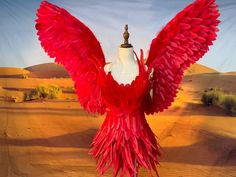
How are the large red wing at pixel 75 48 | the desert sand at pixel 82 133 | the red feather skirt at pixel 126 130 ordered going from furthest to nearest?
→ 1. the desert sand at pixel 82 133
2. the large red wing at pixel 75 48
3. the red feather skirt at pixel 126 130

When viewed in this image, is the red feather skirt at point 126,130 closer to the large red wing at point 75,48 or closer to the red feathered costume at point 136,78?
the red feathered costume at point 136,78

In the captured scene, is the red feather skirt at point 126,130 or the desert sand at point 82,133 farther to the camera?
the desert sand at point 82,133

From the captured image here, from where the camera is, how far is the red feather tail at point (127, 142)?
5.93ft

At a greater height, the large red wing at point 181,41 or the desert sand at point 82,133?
the large red wing at point 181,41

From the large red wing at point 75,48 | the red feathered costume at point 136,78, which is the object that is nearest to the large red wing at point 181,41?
the red feathered costume at point 136,78

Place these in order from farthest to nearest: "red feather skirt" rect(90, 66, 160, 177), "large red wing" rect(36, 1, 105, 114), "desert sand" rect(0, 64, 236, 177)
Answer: "desert sand" rect(0, 64, 236, 177) < "large red wing" rect(36, 1, 105, 114) < "red feather skirt" rect(90, 66, 160, 177)

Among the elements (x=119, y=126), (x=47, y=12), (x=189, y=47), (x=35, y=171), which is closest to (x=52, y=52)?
(x=47, y=12)

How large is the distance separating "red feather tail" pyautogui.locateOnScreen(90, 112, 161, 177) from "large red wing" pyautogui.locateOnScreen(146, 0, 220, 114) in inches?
4.6

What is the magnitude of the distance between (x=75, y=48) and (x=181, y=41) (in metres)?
0.45

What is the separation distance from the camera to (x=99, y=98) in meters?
1.95

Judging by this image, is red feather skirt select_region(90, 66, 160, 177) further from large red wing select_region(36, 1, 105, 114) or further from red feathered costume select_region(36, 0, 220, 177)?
large red wing select_region(36, 1, 105, 114)

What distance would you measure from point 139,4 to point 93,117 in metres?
0.72

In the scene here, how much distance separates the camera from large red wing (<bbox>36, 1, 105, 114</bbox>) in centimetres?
189

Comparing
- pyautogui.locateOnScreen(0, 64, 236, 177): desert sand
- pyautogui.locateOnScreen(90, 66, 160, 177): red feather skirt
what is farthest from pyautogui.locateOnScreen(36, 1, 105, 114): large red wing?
pyautogui.locateOnScreen(0, 64, 236, 177): desert sand
